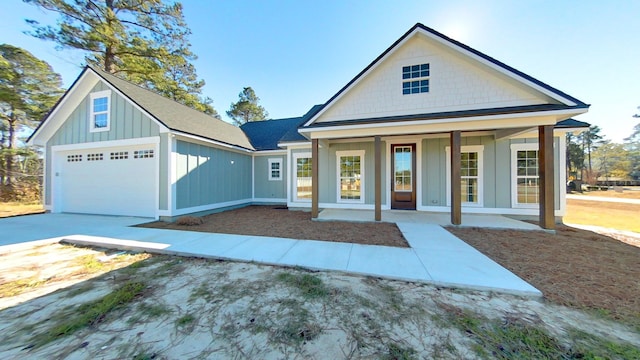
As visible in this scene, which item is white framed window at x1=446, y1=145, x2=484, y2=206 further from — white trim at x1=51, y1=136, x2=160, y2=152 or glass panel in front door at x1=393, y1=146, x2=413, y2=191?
white trim at x1=51, y1=136, x2=160, y2=152

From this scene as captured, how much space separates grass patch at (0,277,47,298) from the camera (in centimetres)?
310

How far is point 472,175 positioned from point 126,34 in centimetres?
2118

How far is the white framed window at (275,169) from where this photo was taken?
39.1 feet

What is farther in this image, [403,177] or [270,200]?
[270,200]

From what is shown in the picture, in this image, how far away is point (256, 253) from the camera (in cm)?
442

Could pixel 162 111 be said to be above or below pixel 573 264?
above

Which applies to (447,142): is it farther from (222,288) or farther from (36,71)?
(36,71)

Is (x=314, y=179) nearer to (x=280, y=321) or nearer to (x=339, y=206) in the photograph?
(x=339, y=206)

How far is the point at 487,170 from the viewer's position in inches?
318

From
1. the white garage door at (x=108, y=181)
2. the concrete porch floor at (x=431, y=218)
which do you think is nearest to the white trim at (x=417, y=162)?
the concrete porch floor at (x=431, y=218)

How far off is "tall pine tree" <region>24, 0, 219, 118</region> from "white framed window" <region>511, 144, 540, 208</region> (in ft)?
67.1

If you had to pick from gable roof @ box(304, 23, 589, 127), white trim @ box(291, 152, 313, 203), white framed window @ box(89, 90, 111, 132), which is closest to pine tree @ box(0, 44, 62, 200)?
white framed window @ box(89, 90, 111, 132)

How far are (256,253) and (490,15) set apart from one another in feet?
36.4

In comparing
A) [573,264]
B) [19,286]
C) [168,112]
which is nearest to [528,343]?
[573,264]
